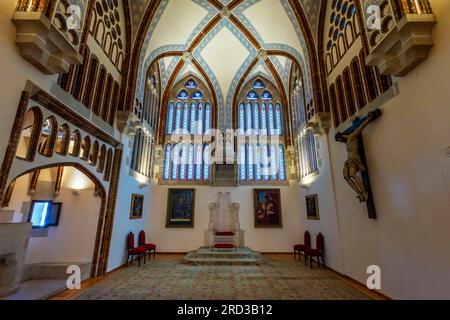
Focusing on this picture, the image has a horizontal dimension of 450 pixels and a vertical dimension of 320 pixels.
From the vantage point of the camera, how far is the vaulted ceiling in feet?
28.2

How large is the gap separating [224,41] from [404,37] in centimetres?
895

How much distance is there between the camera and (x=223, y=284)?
5301 millimetres

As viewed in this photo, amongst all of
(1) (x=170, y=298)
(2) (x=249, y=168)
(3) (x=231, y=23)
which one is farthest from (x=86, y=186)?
(3) (x=231, y=23)

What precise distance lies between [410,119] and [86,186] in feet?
29.3

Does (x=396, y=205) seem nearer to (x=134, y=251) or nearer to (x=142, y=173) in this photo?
(x=134, y=251)

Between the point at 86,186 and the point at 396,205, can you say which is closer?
the point at 396,205

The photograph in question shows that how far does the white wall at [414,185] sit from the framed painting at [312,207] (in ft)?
8.83

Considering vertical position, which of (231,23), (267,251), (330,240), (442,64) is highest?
(231,23)

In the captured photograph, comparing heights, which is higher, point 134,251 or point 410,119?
point 410,119

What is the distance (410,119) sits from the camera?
3873 mm

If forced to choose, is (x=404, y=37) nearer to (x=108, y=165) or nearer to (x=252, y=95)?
(x=108, y=165)

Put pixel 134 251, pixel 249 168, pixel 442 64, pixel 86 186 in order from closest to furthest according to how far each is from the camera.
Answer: pixel 442 64 < pixel 86 186 < pixel 134 251 < pixel 249 168

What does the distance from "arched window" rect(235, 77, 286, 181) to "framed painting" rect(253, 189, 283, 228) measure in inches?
34.0

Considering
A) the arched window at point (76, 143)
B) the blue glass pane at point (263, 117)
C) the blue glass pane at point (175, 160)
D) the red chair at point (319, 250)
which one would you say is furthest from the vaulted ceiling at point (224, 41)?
the red chair at point (319, 250)
